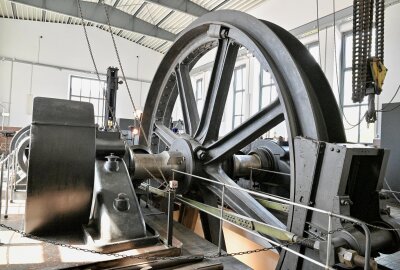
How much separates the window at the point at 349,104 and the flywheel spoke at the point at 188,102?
5150 millimetres

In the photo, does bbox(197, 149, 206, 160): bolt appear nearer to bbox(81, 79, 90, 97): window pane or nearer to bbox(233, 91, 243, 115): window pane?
bbox(233, 91, 243, 115): window pane

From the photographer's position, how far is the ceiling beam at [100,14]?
1097 cm

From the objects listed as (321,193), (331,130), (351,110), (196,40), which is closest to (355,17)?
(196,40)

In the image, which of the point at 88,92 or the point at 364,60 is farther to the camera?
the point at 88,92

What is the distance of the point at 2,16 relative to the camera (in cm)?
1385

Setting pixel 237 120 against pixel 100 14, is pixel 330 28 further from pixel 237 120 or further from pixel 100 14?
pixel 100 14

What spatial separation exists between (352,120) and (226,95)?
5.85 metres

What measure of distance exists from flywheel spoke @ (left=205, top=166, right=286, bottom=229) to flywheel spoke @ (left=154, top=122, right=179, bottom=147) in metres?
1.00

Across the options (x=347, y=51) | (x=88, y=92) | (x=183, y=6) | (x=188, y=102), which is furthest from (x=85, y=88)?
(x=188, y=102)

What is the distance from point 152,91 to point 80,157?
2.27 meters

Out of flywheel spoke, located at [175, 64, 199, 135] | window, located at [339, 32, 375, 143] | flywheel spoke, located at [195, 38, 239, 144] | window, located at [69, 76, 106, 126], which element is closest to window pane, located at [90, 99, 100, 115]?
window, located at [69, 76, 106, 126]

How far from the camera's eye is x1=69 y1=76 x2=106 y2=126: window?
50.6 ft

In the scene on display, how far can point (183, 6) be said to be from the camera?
10203 mm

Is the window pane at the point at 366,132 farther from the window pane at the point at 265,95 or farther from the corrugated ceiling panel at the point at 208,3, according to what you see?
the corrugated ceiling panel at the point at 208,3
